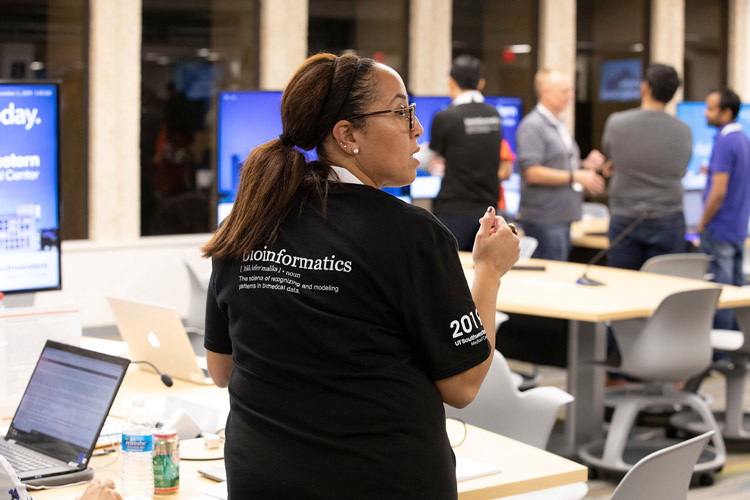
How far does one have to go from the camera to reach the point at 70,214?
7273mm

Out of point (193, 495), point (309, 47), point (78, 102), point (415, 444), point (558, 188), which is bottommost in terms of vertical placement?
point (193, 495)

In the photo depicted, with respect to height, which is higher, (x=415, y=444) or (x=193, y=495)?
(x=415, y=444)

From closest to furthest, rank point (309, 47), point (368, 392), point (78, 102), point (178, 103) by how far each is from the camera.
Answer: point (368, 392) < point (78, 102) < point (178, 103) < point (309, 47)

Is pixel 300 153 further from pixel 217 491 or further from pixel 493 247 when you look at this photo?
pixel 217 491

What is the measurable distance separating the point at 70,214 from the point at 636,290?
4.17m

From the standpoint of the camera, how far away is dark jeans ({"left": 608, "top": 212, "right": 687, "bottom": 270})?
6.08 meters

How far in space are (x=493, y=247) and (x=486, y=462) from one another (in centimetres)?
74

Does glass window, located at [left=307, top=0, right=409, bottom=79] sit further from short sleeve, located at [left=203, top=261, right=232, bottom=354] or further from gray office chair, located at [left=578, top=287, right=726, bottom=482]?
short sleeve, located at [left=203, top=261, right=232, bottom=354]

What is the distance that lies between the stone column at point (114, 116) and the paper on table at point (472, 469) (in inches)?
207

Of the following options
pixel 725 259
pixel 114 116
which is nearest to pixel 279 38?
pixel 114 116

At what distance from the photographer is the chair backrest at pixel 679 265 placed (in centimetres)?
573

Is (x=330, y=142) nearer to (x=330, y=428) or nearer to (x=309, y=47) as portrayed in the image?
(x=330, y=428)

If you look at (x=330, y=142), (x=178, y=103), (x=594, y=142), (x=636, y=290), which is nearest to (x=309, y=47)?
(x=178, y=103)

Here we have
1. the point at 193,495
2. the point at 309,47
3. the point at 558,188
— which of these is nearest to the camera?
the point at 193,495
